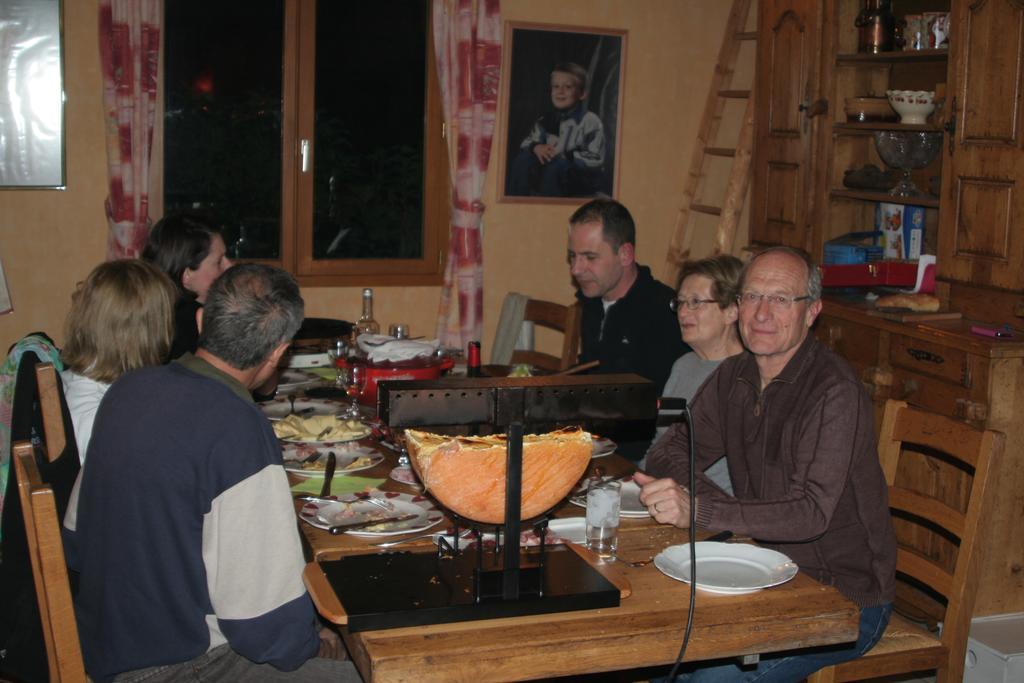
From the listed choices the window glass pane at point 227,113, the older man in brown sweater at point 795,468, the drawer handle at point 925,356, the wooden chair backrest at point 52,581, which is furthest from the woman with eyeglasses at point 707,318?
the window glass pane at point 227,113

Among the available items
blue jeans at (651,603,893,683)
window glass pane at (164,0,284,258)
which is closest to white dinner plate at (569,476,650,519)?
blue jeans at (651,603,893,683)

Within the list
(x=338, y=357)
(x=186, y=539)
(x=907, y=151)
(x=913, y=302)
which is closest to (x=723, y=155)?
(x=907, y=151)

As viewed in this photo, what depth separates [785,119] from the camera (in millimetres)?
4492

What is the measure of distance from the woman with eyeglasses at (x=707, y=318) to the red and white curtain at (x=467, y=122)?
2213mm

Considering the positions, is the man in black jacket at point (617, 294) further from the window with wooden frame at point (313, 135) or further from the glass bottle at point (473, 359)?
the window with wooden frame at point (313, 135)

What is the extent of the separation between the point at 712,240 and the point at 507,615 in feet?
13.8

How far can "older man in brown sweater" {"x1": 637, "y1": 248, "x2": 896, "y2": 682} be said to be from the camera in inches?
80.4

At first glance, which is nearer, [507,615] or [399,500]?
[507,615]

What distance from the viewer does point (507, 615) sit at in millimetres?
1588

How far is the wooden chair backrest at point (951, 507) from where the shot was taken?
222 centimetres

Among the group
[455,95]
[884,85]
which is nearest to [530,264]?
[455,95]

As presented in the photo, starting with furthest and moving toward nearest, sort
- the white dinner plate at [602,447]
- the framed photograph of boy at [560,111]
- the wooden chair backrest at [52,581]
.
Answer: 1. the framed photograph of boy at [560,111]
2. the white dinner plate at [602,447]
3. the wooden chair backrest at [52,581]

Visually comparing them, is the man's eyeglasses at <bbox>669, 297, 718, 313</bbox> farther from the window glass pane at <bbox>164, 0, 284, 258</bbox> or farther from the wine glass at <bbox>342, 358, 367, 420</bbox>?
the window glass pane at <bbox>164, 0, 284, 258</bbox>

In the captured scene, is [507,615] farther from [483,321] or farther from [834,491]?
[483,321]
